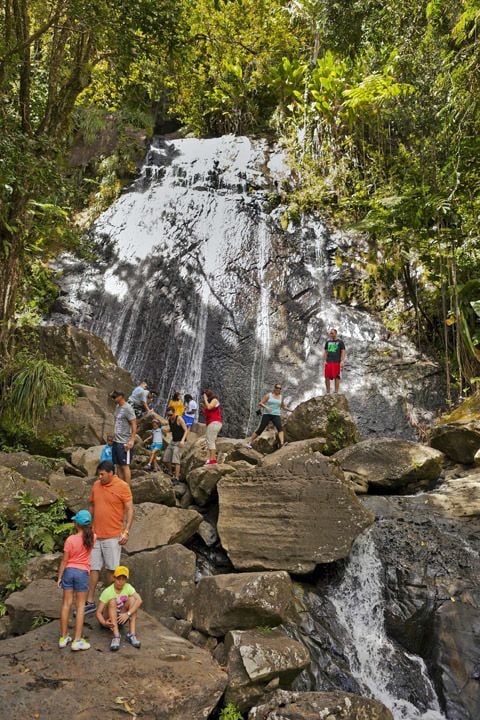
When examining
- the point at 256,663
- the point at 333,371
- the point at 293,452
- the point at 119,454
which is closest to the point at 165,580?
the point at 256,663

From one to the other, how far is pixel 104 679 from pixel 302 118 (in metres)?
17.9

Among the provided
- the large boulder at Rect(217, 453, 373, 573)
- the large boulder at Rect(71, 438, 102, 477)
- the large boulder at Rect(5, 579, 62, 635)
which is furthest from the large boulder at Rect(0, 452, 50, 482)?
the large boulder at Rect(217, 453, 373, 573)

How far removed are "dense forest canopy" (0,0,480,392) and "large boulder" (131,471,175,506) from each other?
151 inches

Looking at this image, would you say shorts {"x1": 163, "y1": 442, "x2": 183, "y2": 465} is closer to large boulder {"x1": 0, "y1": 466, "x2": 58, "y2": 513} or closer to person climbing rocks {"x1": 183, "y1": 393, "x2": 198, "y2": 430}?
person climbing rocks {"x1": 183, "y1": 393, "x2": 198, "y2": 430}

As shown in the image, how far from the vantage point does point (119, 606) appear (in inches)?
195

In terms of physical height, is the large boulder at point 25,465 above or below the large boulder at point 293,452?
below

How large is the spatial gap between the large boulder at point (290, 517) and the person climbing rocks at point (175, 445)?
5.76 ft

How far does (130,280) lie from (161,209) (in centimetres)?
346

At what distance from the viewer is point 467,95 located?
9.57 m

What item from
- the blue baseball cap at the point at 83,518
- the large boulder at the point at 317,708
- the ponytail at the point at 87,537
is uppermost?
the blue baseball cap at the point at 83,518

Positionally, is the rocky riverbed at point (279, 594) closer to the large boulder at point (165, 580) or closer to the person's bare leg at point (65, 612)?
the large boulder at point (165, 580)

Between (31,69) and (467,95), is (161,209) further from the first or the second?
(467,95)

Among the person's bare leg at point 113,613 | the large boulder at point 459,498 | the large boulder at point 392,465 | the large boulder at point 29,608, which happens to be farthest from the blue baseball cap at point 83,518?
the large boulder at point 459,498

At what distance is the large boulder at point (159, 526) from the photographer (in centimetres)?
667
